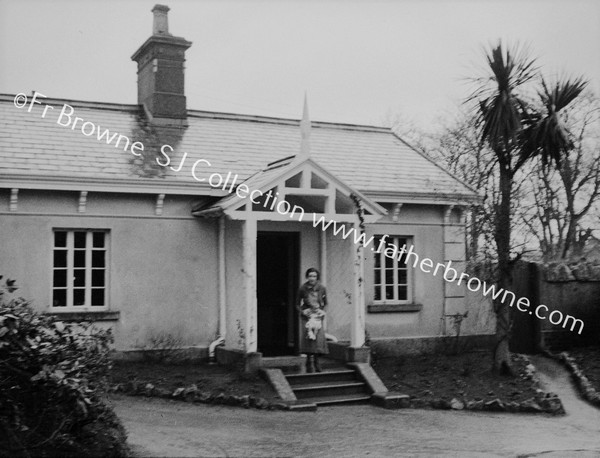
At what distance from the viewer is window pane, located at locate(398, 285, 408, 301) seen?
16719 mm

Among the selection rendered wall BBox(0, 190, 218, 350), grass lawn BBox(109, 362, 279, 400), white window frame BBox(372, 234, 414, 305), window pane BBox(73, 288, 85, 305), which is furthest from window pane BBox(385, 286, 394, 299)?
window pane BBox(73, 288, 85, 305)

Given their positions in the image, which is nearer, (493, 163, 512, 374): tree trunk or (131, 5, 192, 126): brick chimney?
(493, 163, 512, 374): tree trunk

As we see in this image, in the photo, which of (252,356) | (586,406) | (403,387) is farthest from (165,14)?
(586,406)

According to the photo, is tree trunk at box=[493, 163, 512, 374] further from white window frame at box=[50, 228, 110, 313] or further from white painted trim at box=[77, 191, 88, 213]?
white painted trim at box=[77, 191, 88, 213]

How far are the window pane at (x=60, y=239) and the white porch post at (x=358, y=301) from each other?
5.27 meters

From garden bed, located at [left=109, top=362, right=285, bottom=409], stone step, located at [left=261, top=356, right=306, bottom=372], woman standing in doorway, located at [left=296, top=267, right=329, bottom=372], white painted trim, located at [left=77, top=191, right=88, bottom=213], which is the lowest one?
garden bed, located at [left=109, top=362, right=285, bottom=409]

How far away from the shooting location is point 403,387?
45.3 ft

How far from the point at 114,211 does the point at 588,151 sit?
22.6 metres

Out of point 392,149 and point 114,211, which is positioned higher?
point 392,149

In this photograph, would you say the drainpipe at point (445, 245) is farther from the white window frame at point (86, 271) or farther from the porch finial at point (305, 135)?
the white window frame at point (86, 271)

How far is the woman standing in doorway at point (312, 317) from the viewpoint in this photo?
1339 cm

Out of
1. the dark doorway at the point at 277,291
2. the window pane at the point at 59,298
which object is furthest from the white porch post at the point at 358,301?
the window pane at the point at 59,298

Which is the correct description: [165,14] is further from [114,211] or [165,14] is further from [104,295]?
[104,295]

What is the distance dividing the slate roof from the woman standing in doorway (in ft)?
9.29
